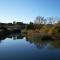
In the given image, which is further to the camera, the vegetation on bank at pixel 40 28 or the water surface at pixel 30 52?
the vegetation on bank at pixel 40 28

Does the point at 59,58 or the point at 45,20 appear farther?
the point at 45,20

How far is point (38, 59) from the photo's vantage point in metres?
10.1

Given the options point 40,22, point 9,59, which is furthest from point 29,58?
point 40,22

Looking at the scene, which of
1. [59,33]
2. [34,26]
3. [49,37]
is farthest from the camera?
[34,26]

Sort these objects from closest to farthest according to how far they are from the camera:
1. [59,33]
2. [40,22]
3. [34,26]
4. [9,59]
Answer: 1. [9,59]
2. [59,33]
3. [34,26]
4. [40,22]

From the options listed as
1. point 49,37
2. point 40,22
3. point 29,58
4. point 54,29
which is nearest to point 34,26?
point 40,22

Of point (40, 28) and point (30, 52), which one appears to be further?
point (40, 28)

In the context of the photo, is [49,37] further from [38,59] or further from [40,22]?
[40,22]

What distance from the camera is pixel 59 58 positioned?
10.3m

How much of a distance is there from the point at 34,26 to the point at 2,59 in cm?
2693

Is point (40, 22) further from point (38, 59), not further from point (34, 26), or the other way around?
point (38, 59)

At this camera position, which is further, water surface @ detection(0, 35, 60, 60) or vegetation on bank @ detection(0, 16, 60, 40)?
vegetation on bank @ detection(0, 16, 60, 40)

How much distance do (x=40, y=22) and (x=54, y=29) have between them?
13.5 metres

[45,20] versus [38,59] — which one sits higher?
[45,20]
